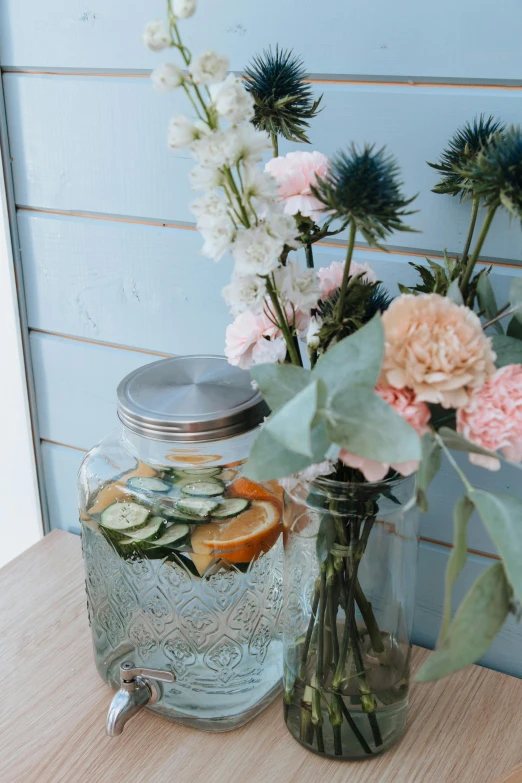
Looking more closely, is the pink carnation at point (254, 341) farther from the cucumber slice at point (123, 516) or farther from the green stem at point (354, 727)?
the green stem at point (354, 727)

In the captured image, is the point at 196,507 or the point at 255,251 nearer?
the point at 255,251

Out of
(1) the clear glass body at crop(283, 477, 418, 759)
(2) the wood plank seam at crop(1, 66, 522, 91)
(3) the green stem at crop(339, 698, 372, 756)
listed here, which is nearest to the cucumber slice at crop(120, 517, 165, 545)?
(1) the clear glass body at crop(283, 477, 418, 759)

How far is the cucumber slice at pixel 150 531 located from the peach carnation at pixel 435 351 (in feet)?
1.01

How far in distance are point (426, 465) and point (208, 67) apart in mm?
283

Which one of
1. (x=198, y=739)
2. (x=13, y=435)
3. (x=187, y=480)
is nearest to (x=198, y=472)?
(x=187, y=480)

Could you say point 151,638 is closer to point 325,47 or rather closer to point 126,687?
point 126,687

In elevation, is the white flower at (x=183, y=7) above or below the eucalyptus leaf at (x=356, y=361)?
above

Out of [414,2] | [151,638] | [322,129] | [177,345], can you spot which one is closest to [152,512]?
[151,638]

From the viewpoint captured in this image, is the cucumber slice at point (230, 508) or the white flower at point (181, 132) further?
the cucumber slice at point (230, 508)

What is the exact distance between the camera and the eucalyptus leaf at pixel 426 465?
0.47 m

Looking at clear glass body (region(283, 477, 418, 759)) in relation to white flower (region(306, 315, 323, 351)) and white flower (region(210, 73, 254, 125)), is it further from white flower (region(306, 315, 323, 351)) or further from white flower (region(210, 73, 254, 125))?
white flower (region(210, 73, 254, 125))

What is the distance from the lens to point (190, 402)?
709 mm

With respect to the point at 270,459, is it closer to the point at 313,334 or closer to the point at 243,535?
→ the point at 313,334

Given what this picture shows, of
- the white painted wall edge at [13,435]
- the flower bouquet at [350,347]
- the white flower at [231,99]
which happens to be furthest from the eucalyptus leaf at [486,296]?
the white painted wall edge at [13,435]
